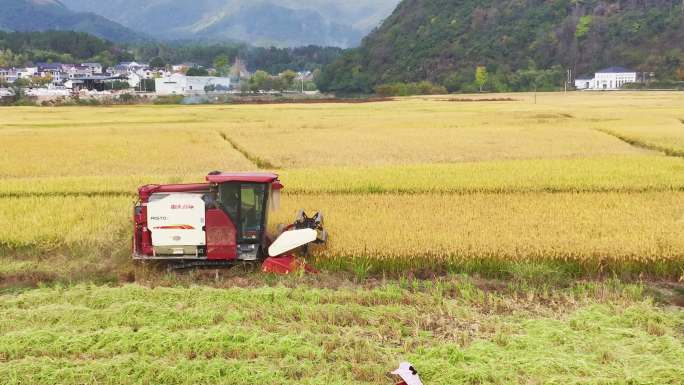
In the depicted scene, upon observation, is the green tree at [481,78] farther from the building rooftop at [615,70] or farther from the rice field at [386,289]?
the rice field at [386,289]

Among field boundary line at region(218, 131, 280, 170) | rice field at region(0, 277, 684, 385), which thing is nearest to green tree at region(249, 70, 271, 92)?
field boundary line at region(218, 131, 280, 170)

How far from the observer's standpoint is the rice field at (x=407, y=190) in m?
10.4

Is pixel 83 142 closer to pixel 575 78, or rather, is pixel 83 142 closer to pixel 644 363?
pixel 644 363

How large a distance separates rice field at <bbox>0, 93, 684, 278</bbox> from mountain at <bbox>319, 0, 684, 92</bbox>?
284 feet

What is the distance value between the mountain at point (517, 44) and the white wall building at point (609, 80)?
3608 millimetres

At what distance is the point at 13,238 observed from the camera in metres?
11.8

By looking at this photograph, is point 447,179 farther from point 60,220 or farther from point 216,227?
point 60,220

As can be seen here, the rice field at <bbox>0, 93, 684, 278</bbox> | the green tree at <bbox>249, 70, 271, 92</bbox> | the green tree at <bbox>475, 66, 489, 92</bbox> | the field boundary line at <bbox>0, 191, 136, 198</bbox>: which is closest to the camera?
the rice field at <bbox>0, 93, 684, 278</bbox>

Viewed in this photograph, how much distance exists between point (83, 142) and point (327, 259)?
22191 millimetres

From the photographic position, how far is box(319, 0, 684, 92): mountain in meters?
114

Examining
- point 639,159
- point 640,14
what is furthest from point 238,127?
point 640,14

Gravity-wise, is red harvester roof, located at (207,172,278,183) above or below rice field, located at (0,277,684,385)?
above

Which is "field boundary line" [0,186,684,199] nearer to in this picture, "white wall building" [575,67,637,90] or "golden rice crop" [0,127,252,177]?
"golden rice crop" [0,127,252,177]

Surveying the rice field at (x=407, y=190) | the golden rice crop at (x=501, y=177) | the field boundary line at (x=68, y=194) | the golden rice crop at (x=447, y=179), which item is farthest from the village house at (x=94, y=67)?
the golden rice crop at (x=501, y=177)
